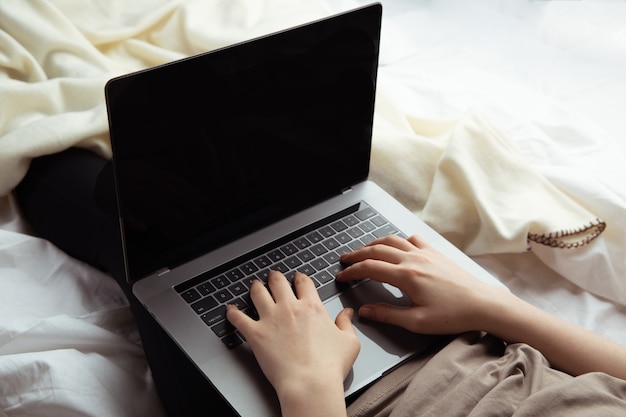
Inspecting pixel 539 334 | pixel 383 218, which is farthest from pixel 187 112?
pixel 539 334

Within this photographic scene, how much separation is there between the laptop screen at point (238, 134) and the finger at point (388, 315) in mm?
184

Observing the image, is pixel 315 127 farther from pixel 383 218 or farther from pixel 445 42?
pixel 445 42

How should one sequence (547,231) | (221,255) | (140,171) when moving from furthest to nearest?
1. (547,231)
2. (221,255)
3. (140,171)

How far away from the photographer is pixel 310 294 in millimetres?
765

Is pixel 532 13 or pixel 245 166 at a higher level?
pixel 245 166

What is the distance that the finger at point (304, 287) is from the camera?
2.51 ft

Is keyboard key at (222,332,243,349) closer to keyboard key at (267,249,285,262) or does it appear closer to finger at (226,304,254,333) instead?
finger at (226,304,254,333)

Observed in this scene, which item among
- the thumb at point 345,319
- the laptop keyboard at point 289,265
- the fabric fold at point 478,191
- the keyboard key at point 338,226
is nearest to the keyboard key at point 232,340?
the laptop keyboard at point 289,265

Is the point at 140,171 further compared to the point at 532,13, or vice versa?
the point at 532,13

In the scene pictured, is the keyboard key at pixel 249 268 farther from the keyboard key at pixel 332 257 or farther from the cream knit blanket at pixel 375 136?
the cream knit blanket at pixel 375 136

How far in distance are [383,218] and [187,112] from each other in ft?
0.99

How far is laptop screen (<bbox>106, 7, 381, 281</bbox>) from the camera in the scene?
0.73 metres

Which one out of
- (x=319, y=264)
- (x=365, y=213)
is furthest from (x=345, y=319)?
(x=365, y=213)

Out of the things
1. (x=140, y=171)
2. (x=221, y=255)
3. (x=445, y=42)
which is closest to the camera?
(x=140, y=171)
